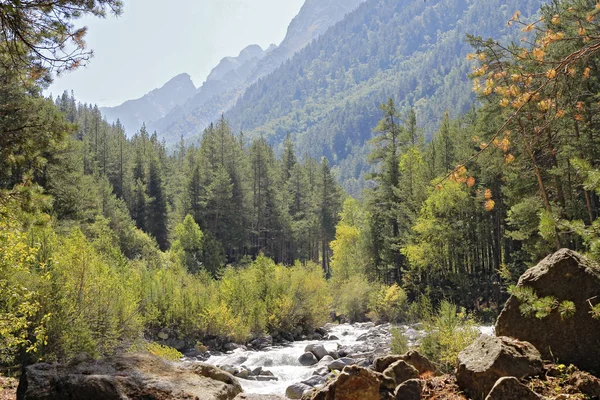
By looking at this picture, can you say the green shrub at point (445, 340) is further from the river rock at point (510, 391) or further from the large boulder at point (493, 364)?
the river rock at point (510, 391)

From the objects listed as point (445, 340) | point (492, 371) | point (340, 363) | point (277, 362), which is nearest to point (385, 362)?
point (492, 371)

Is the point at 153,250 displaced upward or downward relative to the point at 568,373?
upward

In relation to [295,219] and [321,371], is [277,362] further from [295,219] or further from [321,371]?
[295,219]

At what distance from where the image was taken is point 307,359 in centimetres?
2030

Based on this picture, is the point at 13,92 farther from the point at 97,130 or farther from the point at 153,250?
the point at 97,130

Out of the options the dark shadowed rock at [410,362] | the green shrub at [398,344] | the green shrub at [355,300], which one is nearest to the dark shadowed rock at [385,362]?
the dark shadowed rock at [410,362]

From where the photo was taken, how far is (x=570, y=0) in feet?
55.8

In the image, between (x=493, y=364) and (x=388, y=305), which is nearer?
(x=493, y=364)

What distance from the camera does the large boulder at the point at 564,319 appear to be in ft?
16.0

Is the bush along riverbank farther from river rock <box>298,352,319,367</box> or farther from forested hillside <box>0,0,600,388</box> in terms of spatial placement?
river rock <box>298,352,319,367</box>

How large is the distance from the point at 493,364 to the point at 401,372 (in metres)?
1.29

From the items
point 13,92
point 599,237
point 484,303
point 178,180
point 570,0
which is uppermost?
point 178,180

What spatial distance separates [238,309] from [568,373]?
21.7 metres

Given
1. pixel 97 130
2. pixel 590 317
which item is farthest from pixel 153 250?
pixel 97 130
